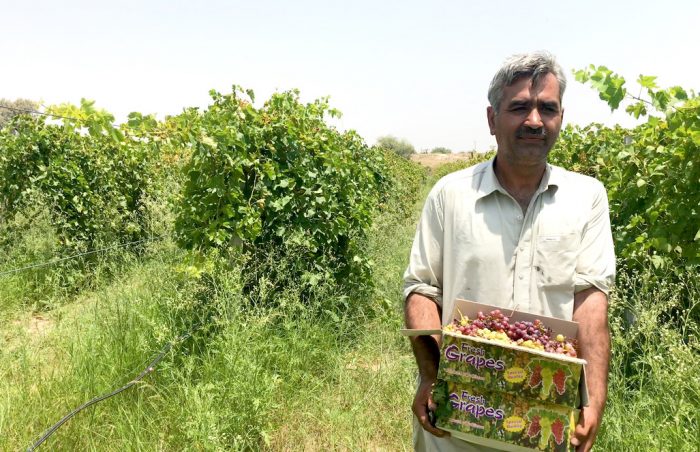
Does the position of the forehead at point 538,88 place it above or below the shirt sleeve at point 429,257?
above

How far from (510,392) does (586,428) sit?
327mm

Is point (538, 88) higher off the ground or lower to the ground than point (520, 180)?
higher

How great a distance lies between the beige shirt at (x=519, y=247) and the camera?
1821mm

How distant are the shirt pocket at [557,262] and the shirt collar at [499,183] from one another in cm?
19

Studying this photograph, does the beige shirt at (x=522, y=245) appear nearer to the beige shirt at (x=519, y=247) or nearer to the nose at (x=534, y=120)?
the beige shirt at (x=519, y=247)

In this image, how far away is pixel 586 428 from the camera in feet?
5.48

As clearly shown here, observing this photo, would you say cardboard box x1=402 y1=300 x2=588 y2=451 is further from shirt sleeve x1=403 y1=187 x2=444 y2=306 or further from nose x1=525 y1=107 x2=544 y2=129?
nose x1=525 y1=107 x2=544 y2=129

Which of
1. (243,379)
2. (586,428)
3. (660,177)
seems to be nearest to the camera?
(586,428)

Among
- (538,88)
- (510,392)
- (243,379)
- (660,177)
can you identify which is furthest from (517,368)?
(660,177)

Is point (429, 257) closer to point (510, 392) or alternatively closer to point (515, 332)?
point (515, 332)

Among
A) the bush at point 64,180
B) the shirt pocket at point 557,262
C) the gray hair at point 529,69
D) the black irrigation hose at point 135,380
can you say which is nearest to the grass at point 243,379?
the black irrigation hose at point 135,380

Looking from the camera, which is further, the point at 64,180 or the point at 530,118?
the point at 64,180

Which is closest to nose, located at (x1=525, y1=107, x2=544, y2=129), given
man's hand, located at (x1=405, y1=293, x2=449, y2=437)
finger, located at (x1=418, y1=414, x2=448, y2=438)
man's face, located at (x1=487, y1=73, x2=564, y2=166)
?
man's face, located at (x1=487, y1=73, x2=564, y2=166)

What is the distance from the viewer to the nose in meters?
1.81
